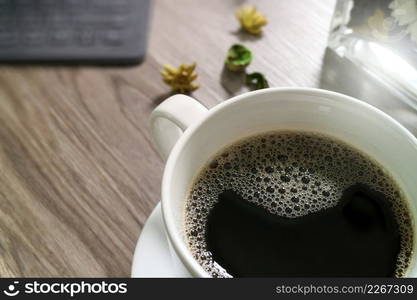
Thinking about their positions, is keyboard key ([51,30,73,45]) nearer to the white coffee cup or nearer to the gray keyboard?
the gray keyboard

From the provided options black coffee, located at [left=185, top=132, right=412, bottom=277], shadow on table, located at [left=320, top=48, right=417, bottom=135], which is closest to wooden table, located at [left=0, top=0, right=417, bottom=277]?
shadow on table, located at [left=320, top=48, right=417, bottom=135]

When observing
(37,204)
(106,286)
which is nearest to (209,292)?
(106,286)

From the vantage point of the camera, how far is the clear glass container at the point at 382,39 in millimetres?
720

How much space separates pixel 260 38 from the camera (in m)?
0.88

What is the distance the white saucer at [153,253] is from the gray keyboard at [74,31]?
296 millimetres

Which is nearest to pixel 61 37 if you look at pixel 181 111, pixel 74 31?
pixel 74 31

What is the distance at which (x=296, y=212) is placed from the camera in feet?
1.98

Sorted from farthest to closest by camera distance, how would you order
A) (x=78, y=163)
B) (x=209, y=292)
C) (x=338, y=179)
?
(x=78, y=163), (x=338, y=179), (x=209, y=292)

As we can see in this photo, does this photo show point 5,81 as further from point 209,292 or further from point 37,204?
point 209,292

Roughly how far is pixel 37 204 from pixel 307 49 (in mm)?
427

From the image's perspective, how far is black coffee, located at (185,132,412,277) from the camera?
22.1 inches

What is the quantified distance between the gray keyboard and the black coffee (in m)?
0.31

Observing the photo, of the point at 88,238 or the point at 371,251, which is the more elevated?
the point at 371,251

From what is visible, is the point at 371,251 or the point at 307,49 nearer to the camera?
the point at 371,251
